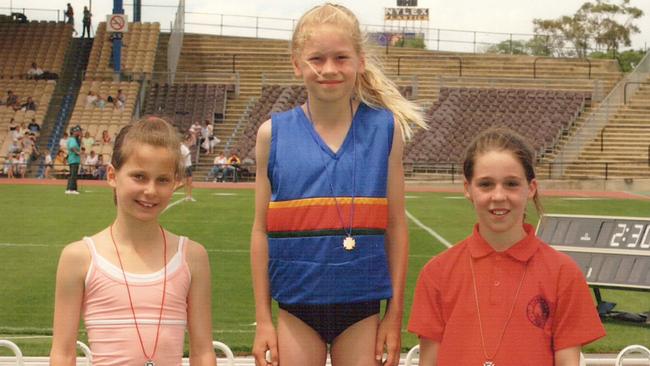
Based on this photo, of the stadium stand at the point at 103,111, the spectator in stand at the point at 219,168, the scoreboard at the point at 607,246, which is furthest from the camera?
the stadium stand at the point at 103,111

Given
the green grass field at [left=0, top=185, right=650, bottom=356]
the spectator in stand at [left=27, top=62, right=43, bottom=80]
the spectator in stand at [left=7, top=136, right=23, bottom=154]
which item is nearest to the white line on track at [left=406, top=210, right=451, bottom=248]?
the green grass field at [left=0, top=185, right=650, bottom=356]

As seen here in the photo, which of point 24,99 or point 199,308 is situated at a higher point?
point 24,99

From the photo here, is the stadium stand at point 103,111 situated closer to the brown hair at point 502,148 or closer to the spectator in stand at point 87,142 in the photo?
the spectator in stand at point 87,142

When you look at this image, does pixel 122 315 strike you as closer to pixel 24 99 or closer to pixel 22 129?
pixel 22 129

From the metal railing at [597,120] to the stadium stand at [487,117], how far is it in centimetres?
71

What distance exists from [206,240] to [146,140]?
36.7 feet

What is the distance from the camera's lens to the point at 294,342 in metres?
3.66

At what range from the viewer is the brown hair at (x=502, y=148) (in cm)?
361

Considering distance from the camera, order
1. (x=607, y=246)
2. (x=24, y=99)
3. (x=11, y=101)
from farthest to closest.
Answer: (x=24, y=99) < (x=11, y=101) < (x=607, y=246)

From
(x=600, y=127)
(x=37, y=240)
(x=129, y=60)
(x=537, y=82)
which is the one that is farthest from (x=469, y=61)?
(x=37, y=240)

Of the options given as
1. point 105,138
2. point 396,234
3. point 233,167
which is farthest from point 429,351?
point 105,138

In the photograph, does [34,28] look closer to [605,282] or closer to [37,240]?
[37,240]

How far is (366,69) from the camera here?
151 inches

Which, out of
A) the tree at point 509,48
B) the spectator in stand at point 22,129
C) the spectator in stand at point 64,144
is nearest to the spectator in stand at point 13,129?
the spectator in stand at point 22,129
